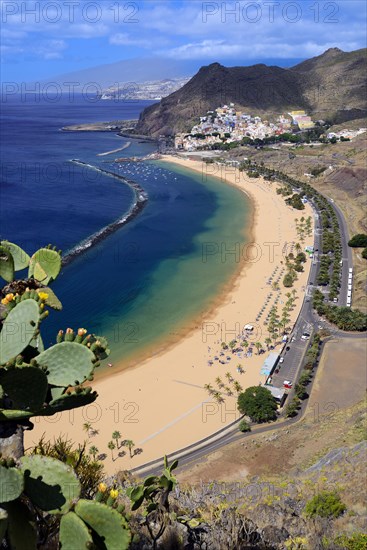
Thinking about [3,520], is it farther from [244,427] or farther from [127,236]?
[127,236]

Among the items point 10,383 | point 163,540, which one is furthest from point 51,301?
point 163,540

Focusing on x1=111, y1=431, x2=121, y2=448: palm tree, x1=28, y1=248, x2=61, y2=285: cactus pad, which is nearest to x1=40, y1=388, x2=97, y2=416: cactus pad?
x1=28, y1=248, x2=61, y2=285: cactus pad

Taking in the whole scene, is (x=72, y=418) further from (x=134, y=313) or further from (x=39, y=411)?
(x=39, y=411)

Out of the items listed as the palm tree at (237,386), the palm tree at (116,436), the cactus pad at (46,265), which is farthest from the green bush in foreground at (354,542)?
the palm tree at (237,386)

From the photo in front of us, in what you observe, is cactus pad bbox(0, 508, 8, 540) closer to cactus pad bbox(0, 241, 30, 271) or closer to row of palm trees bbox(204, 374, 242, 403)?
cactus pad bbox(0, 241, 30, 271)

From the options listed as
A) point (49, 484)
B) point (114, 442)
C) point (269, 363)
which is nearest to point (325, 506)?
point (49, 484)

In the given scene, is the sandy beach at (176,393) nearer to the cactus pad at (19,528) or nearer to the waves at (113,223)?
the cactus pad at (19,528)
